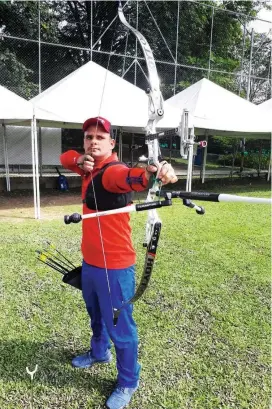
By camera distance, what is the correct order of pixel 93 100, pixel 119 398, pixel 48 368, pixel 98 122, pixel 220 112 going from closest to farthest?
pixel 98 122 → pixel 119 398 → pixel 48 368 → pixel 93 100 → pixel 220 112

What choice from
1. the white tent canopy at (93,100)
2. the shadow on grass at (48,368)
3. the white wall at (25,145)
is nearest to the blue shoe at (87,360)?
the shadow on grass at (48,368)

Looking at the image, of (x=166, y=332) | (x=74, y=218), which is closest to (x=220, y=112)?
(x=166, y=332)

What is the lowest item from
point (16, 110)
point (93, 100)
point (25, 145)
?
point (25, 145)

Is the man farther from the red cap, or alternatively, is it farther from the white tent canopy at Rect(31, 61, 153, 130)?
the white tent canopy at Rect(31, 61, 153, 130)

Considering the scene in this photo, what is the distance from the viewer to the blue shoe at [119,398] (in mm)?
1854

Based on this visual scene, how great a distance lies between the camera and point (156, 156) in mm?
1736

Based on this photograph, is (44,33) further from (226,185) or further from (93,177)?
(93,177)

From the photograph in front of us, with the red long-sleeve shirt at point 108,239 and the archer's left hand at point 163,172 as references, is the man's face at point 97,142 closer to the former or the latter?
the red long-sleeve shirt at point 108,239

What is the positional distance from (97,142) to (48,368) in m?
1.46

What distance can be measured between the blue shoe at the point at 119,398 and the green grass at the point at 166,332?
0.21 ft

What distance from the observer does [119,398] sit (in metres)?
1.88

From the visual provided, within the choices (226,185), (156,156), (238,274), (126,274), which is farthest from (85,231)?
(226,185)

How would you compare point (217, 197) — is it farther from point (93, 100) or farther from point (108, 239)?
point (93, 100)

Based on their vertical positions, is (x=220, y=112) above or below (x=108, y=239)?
above
